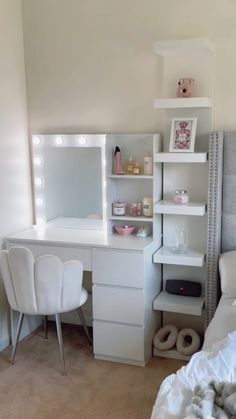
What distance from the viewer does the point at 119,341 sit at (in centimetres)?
293

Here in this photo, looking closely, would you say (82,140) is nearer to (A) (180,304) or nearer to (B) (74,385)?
(A) (180,304)

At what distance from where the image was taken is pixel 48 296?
275 cm

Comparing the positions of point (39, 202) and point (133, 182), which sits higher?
point (133, 182)

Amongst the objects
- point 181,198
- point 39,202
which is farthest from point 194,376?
point 39,202

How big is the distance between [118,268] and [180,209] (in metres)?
0.54

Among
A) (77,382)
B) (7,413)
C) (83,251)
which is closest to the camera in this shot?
(7,413)

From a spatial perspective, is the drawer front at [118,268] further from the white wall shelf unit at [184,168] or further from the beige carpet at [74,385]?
the beige carpet at [74,385]

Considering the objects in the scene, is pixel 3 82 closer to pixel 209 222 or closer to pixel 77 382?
pixel 209 222

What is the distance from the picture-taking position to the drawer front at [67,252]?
9.60ft

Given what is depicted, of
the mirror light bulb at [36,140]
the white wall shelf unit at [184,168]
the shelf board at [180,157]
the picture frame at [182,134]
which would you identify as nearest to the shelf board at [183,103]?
the white wall shelf unit at [184,168]

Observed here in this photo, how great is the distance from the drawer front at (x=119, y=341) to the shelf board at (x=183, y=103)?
1406mm

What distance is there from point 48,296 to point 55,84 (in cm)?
153

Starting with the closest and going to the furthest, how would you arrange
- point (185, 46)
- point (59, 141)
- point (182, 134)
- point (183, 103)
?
1. point (185, 46)
2. point (183, 103)
3. point (182, 134)
4. point (59, 141)

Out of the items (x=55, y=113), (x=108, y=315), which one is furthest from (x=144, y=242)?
(x=55, y=113)
